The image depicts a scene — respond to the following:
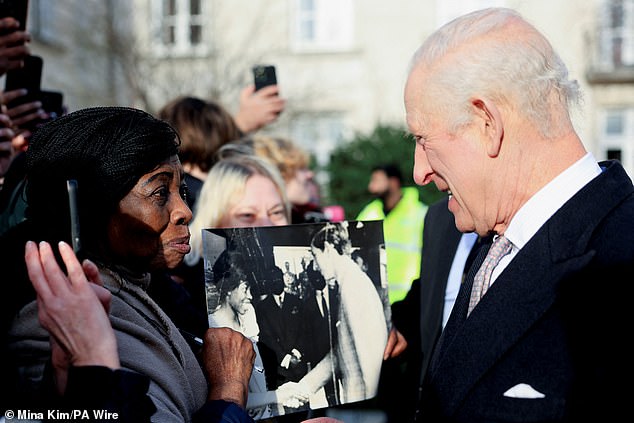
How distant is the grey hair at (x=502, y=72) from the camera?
1.86m

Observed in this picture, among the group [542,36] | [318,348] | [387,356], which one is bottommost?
[387,356]

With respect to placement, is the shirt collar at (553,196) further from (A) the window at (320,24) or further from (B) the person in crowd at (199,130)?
(A) the window at (320,24)

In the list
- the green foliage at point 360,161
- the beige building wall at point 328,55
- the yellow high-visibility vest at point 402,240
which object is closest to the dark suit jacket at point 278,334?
the yellow high-visibility vest at point 402,240

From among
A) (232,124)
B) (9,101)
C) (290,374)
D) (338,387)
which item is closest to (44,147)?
(290,374)

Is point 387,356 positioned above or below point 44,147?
below

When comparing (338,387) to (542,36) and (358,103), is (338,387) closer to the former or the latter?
(542,36)

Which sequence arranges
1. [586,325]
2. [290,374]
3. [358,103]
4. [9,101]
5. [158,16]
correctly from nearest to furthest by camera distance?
[586,325]
[290,374]
[9,101]
[158,16]
[358,103]

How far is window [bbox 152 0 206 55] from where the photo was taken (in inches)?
660

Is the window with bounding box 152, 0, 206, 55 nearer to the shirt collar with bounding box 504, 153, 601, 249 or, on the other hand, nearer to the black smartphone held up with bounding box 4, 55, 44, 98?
the black smartphone held up with bounding box 4, 55, 44, 98

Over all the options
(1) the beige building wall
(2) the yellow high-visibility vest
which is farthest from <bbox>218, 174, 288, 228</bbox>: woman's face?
(1) the beige building wall

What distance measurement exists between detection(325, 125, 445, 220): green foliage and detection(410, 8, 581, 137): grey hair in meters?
11.5

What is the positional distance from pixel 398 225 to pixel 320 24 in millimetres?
11333

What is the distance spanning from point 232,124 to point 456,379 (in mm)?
2298

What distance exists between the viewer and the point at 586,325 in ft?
5.56
